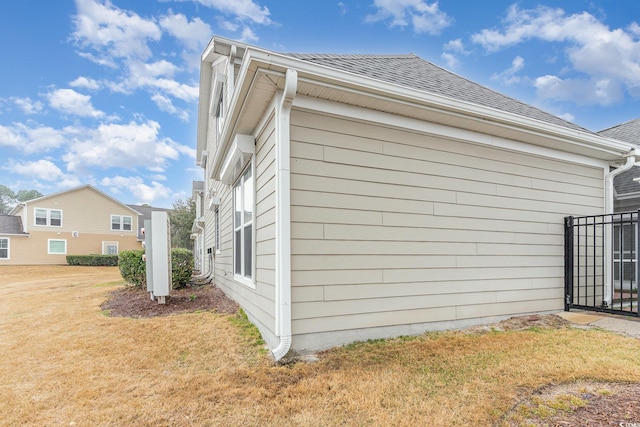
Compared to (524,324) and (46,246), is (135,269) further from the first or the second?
(46,246)

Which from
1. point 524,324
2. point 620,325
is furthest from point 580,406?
point 620,325

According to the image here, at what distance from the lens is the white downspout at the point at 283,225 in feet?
10.7

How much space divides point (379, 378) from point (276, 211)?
71.9 inches

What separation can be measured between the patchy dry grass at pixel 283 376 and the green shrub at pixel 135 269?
4.10 metres

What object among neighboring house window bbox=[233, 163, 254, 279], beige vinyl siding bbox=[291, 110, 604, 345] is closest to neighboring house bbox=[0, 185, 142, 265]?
neighboring house window bbox=[233, 163, 254, 279]

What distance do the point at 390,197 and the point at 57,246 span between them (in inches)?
1134

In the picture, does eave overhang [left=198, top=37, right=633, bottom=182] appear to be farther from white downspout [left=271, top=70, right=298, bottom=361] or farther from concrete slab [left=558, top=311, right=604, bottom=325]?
concrete slab [left=558, top=311, right=604, bottom=325]

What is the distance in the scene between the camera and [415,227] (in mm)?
4109

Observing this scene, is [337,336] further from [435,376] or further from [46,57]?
[46,57]

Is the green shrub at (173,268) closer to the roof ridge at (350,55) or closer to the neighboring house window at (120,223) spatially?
the roof ridge at (350,55)

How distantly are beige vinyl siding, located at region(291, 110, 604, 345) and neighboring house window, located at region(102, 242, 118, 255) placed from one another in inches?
1085

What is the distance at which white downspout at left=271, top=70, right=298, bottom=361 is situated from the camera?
129 inches

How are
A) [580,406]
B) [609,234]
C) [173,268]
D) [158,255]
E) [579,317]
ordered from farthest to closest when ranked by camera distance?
[173,268] → [158,255] → [609,234] → [579,317] → [580,406]

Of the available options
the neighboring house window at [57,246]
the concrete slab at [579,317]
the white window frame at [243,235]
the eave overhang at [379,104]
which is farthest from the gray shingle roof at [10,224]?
the concrete slab at [579,317]
